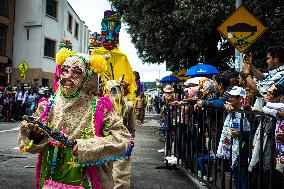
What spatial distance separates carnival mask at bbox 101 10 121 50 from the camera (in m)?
6.30

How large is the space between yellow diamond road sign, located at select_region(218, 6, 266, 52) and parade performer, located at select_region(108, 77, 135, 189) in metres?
2.77

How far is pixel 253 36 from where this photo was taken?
25.7 ft

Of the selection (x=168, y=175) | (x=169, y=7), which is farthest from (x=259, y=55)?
(x=168, y=175)

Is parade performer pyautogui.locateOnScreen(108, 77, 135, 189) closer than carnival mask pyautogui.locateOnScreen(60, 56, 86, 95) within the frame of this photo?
No

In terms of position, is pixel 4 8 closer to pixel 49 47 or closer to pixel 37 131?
pixel 49 47

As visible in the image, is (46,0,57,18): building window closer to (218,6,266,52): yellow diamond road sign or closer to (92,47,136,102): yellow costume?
(218,6,266,52): yellow diamond road sign

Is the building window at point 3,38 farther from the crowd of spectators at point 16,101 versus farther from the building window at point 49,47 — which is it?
the crowd of spectators at point 16,101

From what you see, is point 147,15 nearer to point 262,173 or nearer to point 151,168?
point 151,168

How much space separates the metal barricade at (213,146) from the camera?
4.43m

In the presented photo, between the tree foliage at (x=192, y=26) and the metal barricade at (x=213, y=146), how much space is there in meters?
7.36

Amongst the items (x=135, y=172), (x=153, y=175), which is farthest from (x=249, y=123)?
(x=135, y=172)

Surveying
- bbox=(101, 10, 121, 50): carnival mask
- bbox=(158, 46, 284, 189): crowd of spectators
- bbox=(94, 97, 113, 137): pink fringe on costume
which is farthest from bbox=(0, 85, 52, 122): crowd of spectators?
bbox=(94, 97, 113, 137): pink fringe on costume

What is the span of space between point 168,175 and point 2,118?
14.1 meters

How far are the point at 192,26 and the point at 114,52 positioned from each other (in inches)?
423
